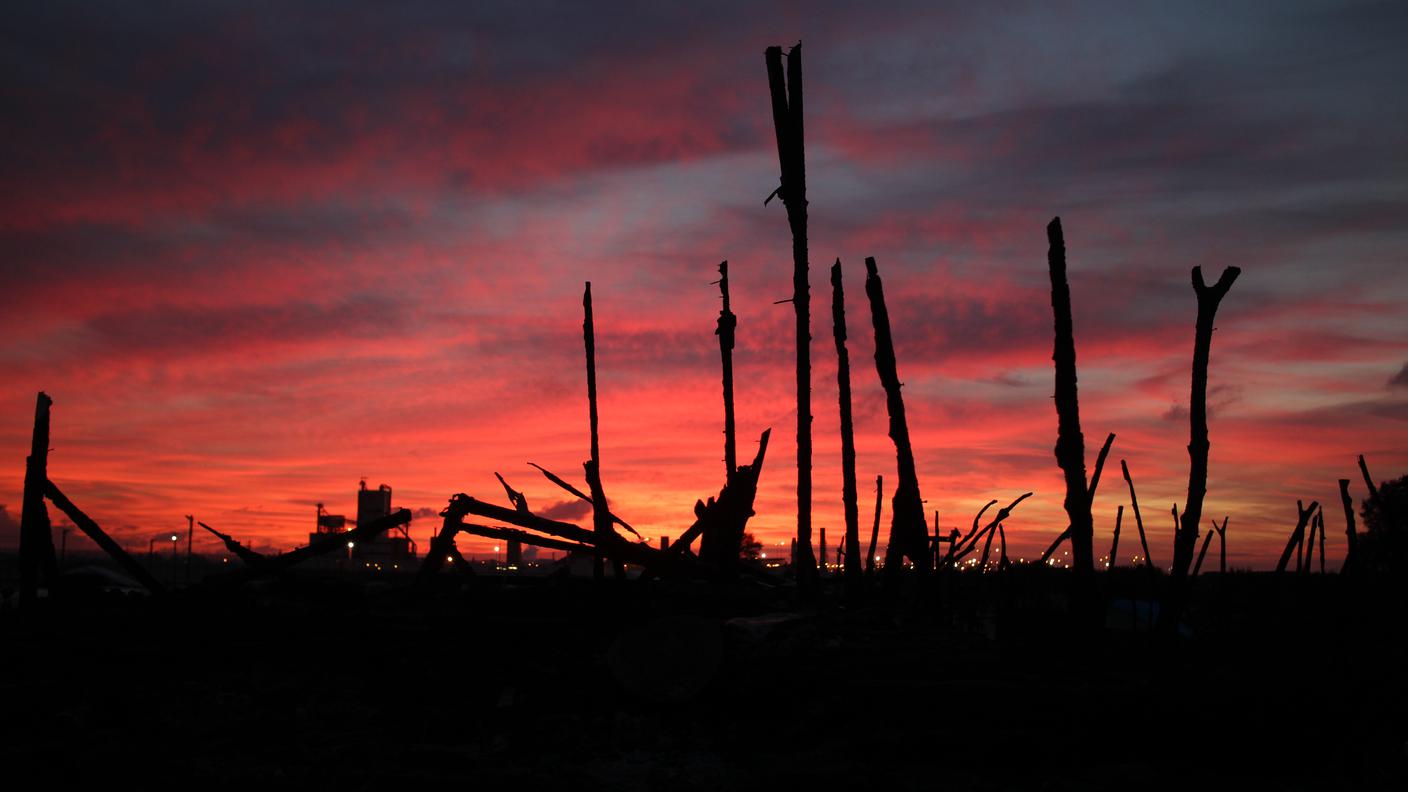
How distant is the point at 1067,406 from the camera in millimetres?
13828

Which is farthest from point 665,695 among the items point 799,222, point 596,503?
point 799,222

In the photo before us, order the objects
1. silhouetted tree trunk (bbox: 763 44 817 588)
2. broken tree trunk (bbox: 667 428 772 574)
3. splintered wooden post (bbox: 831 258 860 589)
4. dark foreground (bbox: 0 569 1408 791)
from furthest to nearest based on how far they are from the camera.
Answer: splintered wooden post (bbox: 831 258 860 589)
silhouetted tree trunk (bbox: 763 44 817 588)
broken tree trunk (bbox: 667 428 772 574)
dark foreground (bbox: 0 569 1408 791)

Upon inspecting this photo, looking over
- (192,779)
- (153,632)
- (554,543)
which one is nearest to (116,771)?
(192,779)

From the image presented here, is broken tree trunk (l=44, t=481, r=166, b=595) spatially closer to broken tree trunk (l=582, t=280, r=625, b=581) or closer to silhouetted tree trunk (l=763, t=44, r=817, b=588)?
broken tree trunk (l=582, t=280, r=625, b=581)

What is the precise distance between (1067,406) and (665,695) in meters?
6.60

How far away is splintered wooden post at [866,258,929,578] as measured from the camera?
16.7 meters

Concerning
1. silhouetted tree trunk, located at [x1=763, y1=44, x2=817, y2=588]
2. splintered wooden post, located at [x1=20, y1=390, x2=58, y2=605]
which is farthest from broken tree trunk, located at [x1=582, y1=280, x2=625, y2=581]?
splintered wooden post, located at [x1=20, y1=390, x2=58, y2=605]

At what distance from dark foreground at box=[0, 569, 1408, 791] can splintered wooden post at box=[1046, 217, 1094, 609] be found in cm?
150

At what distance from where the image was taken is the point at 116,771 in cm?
843

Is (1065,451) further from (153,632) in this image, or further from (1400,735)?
(153,632)

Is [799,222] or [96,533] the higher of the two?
[799,222]

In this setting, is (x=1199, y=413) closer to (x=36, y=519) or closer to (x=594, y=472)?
(x=594, y=472)

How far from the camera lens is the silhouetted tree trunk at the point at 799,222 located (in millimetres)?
17438

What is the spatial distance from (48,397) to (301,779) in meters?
9.04
